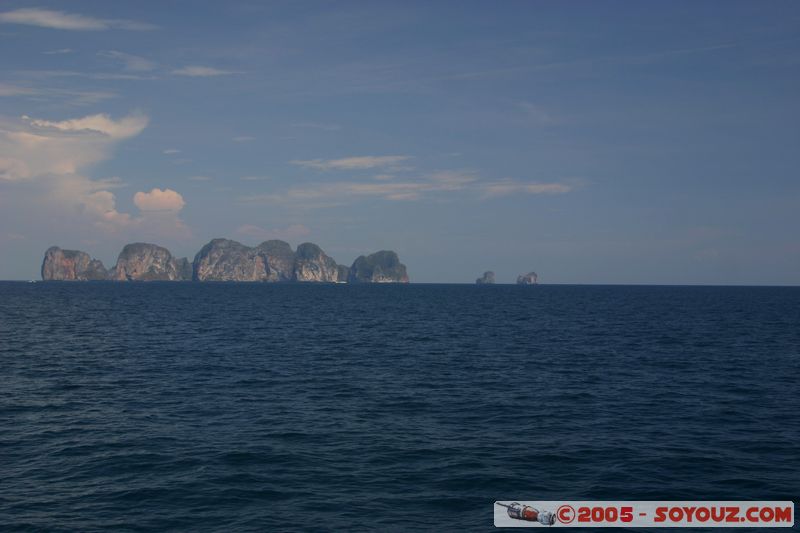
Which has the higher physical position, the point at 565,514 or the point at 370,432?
the point at 370,432

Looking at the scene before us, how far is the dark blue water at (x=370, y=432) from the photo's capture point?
25891mm

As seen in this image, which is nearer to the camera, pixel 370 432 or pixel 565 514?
pixel 565 514

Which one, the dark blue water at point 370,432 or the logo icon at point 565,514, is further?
the dark blue water at point 370,432

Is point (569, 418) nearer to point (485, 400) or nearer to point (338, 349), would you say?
point (485, 400)

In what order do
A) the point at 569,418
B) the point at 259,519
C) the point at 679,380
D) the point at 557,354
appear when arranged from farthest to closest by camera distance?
the point at 557,354 < the point at 679,380 < the point at 569,418 < the point at 259,519

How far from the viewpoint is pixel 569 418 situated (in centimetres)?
4066

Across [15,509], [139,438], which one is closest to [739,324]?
[139,438]

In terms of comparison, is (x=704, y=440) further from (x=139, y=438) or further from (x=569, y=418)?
(x=139, y=438)

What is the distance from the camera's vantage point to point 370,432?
3666 cm

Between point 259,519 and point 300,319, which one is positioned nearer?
point 259,519

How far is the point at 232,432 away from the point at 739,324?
106945 mm

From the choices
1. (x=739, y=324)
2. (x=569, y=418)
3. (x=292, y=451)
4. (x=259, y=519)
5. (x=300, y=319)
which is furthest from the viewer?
(x=300, y=319)

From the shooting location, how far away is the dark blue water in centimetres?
2589

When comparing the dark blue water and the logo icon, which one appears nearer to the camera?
the logo icon
